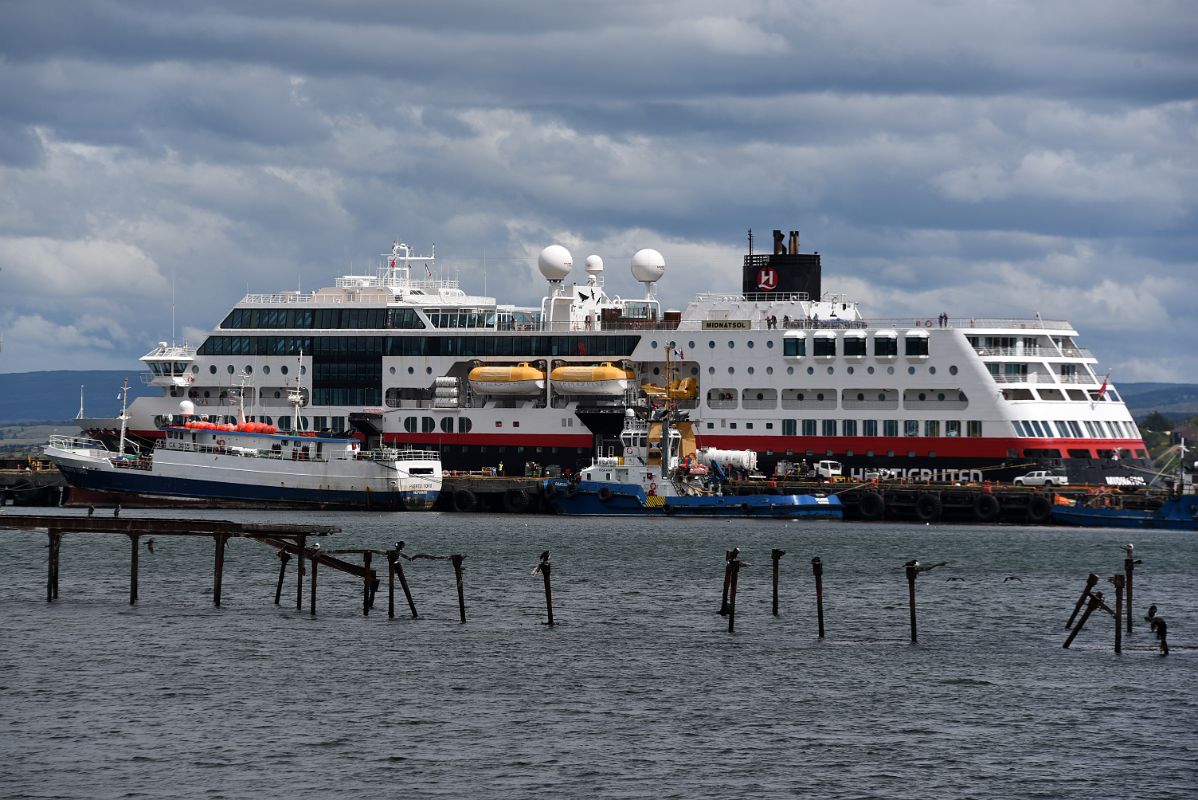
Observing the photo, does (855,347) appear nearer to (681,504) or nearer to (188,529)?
(681,504)

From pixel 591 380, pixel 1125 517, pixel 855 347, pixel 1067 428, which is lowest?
pixel 1125 517

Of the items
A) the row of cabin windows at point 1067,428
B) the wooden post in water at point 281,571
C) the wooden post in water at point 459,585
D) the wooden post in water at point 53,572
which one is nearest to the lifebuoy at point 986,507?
the row of cabin windows at point 1067,428

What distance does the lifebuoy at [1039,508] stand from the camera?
93.1m

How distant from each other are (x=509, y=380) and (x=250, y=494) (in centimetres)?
1673

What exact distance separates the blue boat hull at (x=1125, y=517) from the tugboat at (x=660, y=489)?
11511 millimetres

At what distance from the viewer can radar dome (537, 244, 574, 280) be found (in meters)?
113

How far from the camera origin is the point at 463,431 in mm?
109500

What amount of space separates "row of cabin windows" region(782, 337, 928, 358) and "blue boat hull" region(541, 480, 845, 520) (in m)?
11.9

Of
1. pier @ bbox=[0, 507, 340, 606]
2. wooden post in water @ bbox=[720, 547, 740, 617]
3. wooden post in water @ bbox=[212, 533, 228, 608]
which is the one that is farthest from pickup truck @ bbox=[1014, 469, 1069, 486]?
wooden post in water @ bbox=[212, 533, 228, 608]

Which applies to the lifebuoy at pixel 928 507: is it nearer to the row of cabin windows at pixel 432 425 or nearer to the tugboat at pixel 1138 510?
the tugboat at pixel 1138 510

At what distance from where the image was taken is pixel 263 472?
101000mm

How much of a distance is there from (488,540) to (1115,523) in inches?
1258

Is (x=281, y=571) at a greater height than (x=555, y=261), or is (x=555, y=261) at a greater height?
(x=555, y=261)

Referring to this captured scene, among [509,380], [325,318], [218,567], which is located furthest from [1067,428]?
[218,567]
